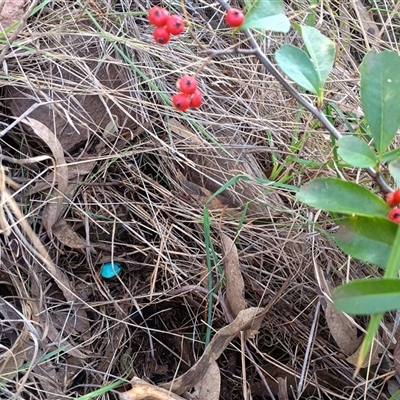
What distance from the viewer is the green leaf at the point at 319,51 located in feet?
2.95

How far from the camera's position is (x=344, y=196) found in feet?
2.52

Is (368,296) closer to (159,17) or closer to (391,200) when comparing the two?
(391,200)

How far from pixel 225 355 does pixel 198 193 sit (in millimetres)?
370

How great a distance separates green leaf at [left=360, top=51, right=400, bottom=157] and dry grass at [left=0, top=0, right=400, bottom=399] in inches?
→ 11.2

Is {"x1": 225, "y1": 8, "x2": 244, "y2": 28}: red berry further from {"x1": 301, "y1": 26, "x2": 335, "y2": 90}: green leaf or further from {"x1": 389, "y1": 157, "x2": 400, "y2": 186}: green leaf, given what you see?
{"x1": 389, "y1": 157, "x2": 400, "y2": 186}: green leaf

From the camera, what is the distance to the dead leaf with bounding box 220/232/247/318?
1.15m

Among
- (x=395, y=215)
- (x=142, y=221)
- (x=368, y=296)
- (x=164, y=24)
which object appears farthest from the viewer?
(x=142, y=221)

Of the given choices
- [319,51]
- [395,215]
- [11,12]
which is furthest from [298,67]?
[11,12]

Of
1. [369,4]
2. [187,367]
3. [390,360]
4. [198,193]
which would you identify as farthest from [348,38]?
[187,367]

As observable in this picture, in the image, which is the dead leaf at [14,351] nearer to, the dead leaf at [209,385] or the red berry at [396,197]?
the dead leaf at [209,385]

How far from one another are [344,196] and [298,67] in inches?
9.2

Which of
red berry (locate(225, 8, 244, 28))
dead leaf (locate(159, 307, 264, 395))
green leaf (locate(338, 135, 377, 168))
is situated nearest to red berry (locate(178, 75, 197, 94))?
red berry (locate(225, 8, 244, 28))

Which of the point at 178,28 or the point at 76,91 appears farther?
the point at 76,91

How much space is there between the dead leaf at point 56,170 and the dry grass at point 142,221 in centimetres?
3
